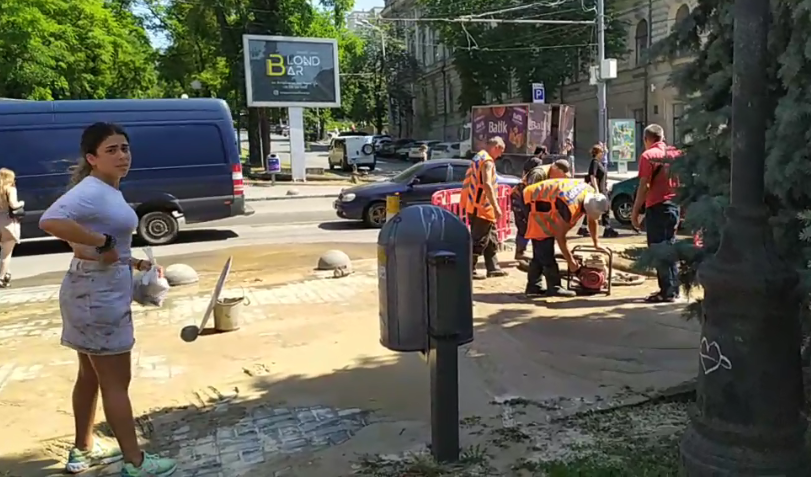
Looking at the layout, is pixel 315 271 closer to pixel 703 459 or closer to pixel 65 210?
pixel 65 210

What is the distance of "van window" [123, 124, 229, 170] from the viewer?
543 inches

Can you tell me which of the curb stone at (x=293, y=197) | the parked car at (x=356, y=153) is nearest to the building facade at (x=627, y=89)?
the parked car at (x=356, y=153)

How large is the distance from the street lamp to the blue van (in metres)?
12.2

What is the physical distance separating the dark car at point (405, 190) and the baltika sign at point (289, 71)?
14.7 metres

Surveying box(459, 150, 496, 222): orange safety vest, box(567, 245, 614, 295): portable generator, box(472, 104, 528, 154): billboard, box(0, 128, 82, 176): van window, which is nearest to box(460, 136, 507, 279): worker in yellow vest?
box(459, 150, 496, 222): orange safety vest

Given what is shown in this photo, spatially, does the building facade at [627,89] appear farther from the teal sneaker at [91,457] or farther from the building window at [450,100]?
the teal sneaker at [91,457]

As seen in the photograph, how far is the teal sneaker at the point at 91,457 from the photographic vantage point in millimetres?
4059

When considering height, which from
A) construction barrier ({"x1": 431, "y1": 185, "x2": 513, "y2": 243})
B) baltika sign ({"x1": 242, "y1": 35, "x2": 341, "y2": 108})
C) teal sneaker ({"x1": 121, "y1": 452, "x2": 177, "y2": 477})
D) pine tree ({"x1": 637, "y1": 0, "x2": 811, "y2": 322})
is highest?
baltika sign ({"x1": 242, "y1": 35, "x2": 341, "y2": 108})

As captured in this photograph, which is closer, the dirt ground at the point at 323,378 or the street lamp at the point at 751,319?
the street lamp at the point at 751,319

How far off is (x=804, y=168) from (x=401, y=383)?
284cm

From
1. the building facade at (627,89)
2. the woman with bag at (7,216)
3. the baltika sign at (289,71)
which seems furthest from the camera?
the building facade at (627,89)

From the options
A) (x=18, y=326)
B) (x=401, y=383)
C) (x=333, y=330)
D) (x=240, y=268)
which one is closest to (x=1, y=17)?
(x=240, y=268)

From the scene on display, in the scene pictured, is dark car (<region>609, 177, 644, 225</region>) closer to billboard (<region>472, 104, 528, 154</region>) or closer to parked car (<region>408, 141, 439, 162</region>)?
billboard (<region>472, 104, 528, 154</region>)

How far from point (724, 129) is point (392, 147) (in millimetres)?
48146
